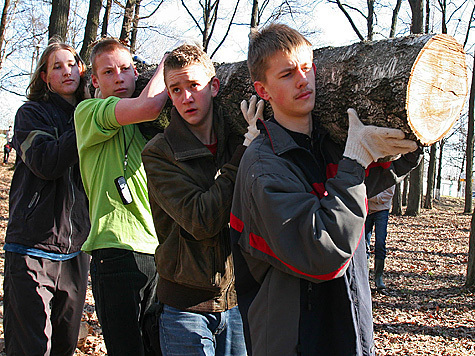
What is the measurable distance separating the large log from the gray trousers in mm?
2183

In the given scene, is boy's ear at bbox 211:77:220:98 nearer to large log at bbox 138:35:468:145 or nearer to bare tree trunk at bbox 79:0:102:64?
large log at bbox 138:35:468:145

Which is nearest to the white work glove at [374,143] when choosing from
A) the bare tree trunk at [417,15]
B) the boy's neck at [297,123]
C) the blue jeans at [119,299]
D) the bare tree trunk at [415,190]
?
the boy's neck at [297,123]

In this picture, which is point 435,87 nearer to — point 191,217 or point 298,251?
point 298,251

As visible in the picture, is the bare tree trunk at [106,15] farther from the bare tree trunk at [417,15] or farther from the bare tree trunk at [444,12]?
the bare tree trunk at [444,12]

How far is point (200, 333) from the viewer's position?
6.68ft

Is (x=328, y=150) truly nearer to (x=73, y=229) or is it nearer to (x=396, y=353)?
(x=73, y=229)

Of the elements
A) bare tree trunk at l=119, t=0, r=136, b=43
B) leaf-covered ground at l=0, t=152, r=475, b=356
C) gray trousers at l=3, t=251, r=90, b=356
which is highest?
bare tree trunk at l=119, t=0, r=136, b=43

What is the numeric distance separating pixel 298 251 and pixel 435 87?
862 mm

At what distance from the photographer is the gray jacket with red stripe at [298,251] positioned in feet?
4.81

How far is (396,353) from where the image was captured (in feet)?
14.3

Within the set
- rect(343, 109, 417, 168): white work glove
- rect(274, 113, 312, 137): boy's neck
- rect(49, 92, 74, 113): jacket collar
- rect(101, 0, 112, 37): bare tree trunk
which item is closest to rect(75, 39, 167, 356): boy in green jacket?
rect(49, 92, 74, 113): jacket collar

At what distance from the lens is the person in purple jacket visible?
1.47 metres

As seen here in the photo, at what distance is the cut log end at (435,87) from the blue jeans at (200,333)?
49.5 inches

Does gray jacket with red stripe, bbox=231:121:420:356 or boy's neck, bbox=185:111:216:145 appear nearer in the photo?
gray jacket with red stripe, bbox=231:121:420:356
